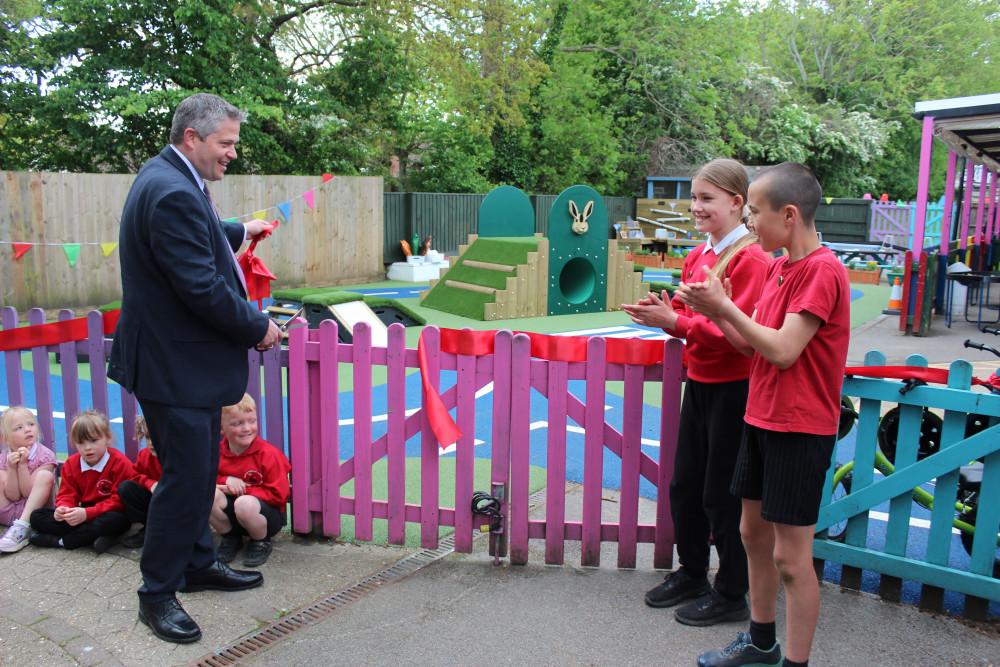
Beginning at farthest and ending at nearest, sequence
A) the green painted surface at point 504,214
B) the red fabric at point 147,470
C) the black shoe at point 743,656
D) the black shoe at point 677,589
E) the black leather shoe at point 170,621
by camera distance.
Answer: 1. the green painted surface at point 504,214
2. the red fabric at point 147,470
3. the black shoe at point 677,589
4. the black leather shoe at point 170,621
5. the black shoe at point 743,656

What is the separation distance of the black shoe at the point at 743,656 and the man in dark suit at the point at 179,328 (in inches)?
77.2

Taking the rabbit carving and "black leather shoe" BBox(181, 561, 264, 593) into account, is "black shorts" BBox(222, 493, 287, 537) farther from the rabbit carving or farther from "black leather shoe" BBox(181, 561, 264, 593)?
the rabbit carving

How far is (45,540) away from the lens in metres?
3.87

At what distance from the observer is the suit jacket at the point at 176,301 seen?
116 inches

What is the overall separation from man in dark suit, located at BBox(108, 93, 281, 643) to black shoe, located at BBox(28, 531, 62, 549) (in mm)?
1060

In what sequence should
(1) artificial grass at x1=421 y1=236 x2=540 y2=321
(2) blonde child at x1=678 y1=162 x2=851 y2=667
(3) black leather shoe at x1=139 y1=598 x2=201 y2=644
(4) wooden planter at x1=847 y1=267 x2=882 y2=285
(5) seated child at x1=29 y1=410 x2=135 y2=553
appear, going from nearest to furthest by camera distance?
(2) blonde child at x1=678 y1=162 x2=851 y2=667
(3) black leather shoe at x1=139 y1=598 x2=201 y2=644
(5) seated child at x1=29 y1=410 x2=135 y2=553
(1) artificial grass at x1=421 y1=236 x2=540 y2=321
(4) wooden planter at x1=847 y1=267 x2=882 y2=285

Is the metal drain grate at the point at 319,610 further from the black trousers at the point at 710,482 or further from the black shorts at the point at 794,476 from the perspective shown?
the black shorts at the point at 794,476

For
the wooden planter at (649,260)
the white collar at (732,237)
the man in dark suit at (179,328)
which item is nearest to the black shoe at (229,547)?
the man in dark suit at (179,328)

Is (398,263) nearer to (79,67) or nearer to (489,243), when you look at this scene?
(489,243)

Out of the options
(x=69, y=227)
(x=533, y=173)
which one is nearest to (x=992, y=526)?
(x=69, y=227)

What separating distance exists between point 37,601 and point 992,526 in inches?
157

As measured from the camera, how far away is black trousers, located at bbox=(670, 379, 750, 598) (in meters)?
3.02

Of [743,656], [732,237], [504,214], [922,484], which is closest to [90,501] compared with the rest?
[743,656]

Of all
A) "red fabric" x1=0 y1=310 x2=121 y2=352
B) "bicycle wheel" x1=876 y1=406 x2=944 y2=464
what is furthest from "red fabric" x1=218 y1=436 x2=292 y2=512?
"bicycle wheel" x1=876 y1=406 x2=944 y2=464
